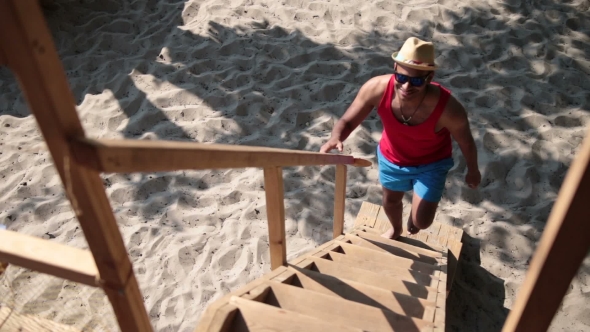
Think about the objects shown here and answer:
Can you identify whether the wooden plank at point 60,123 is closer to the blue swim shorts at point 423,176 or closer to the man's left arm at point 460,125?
the man's left arm at point 460,125

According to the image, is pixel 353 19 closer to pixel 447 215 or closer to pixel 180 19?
pixel 180 19

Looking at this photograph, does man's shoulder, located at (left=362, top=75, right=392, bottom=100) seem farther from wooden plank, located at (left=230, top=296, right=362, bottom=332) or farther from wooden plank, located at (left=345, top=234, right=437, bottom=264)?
wooden plank, located at (left=230, top=296, right=362, bottom=332)

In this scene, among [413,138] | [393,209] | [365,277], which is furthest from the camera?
[393,209]

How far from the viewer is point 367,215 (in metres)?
3.99

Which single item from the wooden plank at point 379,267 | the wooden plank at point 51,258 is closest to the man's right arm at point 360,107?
the wooden plank at point 379,267

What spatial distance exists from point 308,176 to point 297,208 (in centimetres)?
45

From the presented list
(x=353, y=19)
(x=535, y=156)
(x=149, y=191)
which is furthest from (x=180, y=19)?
(x=535, y=156)

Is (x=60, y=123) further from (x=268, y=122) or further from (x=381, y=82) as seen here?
(x=268, y=122)

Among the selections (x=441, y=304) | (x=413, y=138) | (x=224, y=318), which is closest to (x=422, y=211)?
(x=413, y=138)

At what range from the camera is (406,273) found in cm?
282

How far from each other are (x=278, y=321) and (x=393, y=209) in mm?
1984

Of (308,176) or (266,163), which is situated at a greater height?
(266,163)

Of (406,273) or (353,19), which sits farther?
(353,19)

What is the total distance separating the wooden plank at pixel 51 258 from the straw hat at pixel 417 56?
2061mm
